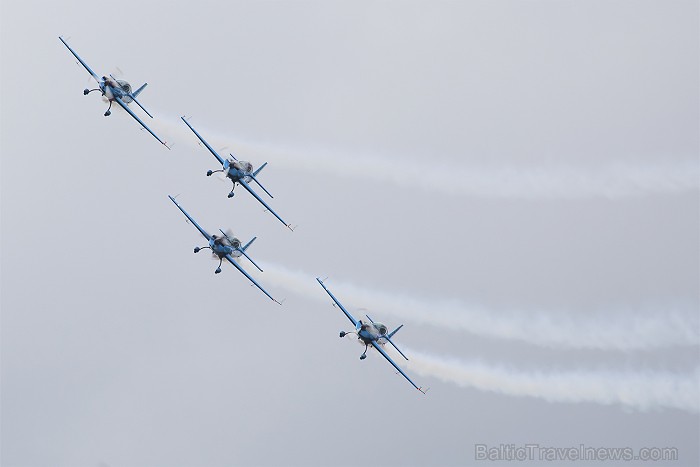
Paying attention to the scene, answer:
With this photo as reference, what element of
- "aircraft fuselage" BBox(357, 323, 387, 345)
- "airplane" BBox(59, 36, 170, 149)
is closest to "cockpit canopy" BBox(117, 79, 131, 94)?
"airplane" BBox(59, 36, 170, 149)

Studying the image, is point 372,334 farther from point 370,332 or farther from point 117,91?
point 117,91

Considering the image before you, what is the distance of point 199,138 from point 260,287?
13.6 meters

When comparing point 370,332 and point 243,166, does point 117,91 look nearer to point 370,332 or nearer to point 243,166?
point 243,166

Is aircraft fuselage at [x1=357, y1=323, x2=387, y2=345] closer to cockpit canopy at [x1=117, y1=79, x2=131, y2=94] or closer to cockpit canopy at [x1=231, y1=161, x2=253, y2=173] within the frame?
cockpit canopy at [x1=231, y1=161, x2=253, y2=173]

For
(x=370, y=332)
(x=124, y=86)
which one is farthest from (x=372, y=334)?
(x=124, y=86)

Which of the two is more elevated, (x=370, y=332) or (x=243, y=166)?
(x=243, y=166)

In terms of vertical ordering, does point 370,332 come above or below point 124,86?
below

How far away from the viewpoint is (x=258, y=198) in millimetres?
137250

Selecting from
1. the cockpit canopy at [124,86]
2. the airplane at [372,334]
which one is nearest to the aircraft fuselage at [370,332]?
the airplane at [372,334]

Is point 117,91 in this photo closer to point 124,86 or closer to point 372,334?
point 124,86

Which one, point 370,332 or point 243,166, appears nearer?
point 370,332

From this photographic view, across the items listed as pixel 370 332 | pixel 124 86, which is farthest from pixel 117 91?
pixel 370 332

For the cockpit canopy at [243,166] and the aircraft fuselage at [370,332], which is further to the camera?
the cockpit canopy at [243,166]

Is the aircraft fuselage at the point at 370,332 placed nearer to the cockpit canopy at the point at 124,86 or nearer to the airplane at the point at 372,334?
the airplane at the point at 372,334
